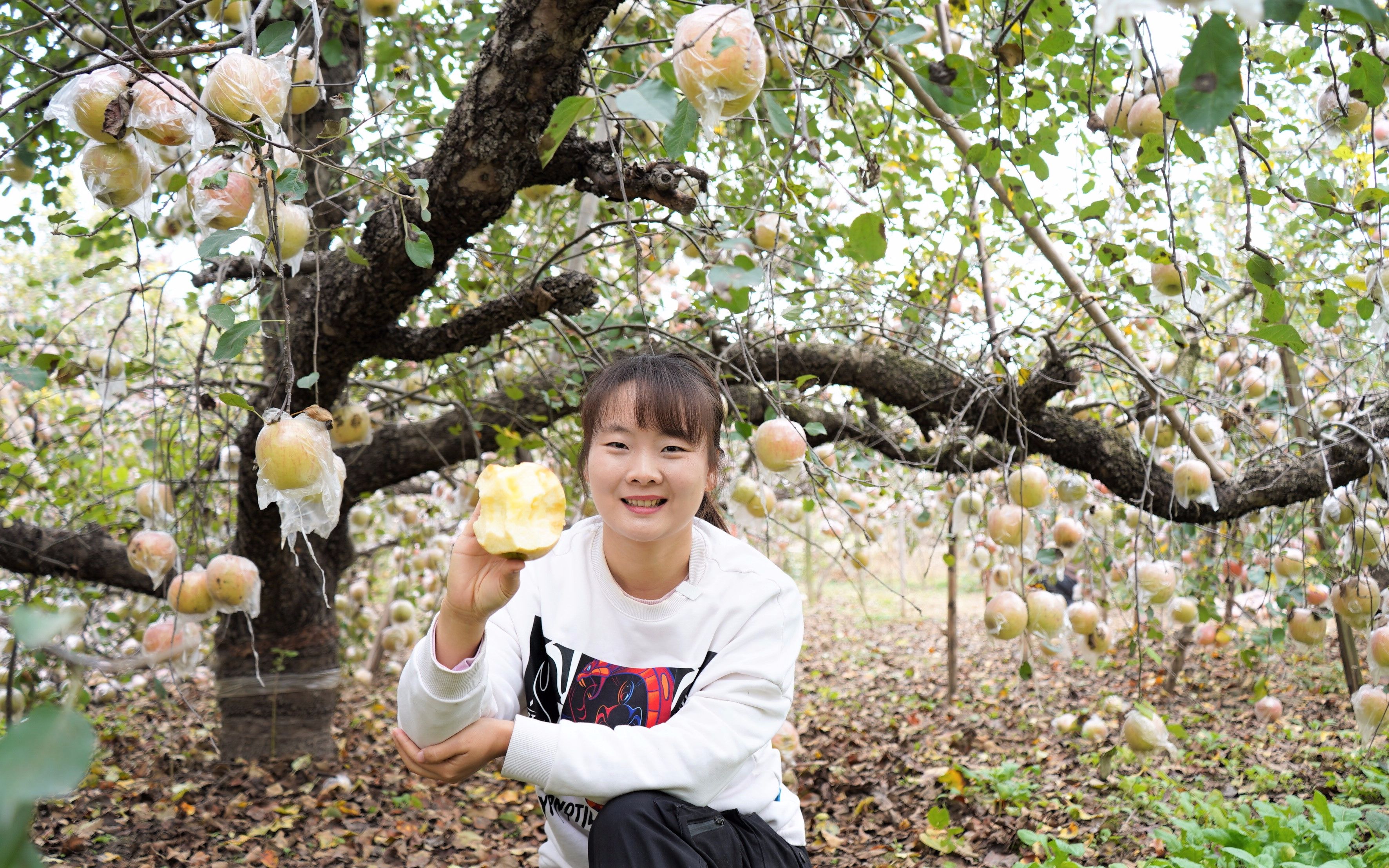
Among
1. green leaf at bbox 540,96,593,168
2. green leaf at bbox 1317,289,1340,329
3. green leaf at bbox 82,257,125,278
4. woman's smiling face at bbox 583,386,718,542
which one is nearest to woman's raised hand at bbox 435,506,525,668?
woman's smiling face at bbox 583,386,718,542

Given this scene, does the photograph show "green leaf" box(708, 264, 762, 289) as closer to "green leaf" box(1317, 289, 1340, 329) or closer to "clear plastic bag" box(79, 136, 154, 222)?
"clear plastic bag" box(79, 136, 154, 222)

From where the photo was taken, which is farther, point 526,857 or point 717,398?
point 526,857

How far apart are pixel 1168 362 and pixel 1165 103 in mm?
2633

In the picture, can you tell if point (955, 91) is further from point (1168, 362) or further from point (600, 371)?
point (1168, 362)

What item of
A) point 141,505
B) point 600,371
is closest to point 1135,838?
point 600,371

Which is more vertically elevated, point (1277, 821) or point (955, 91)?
point (955, 91)

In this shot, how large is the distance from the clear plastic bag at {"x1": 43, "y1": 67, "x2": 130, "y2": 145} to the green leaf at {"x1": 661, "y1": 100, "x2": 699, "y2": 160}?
0.63 meters

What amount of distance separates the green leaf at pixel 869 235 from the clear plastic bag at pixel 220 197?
0.80 meters

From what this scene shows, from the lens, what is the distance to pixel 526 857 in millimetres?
2559

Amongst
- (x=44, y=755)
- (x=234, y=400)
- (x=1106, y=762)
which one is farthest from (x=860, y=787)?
(x=44, y=755)

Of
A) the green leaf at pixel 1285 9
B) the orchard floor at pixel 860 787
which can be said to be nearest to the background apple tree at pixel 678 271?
the green leaf at pixel 1285 9

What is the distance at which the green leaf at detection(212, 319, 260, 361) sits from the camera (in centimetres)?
113

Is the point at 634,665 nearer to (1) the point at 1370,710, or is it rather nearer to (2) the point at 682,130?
(2) the point at 682,130

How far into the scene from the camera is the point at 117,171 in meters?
1.11
